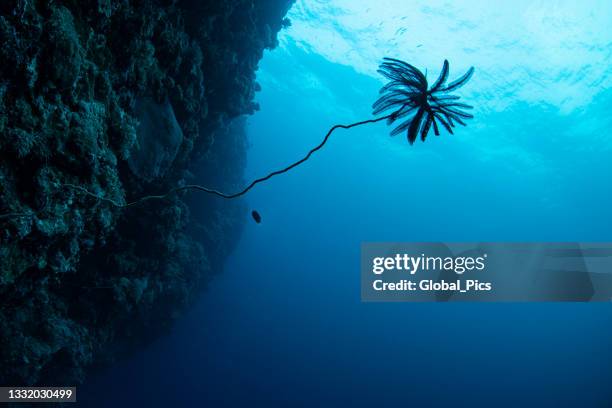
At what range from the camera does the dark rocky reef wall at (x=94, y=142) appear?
4336 mm

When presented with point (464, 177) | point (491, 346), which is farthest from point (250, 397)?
point (491, 346)

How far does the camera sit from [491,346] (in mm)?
58031

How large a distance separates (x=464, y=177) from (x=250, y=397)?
4285cm

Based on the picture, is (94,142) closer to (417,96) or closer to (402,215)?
(417,96)

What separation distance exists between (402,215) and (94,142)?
260ft

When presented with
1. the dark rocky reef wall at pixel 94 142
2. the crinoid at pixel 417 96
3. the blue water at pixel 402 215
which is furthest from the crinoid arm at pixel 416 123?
the blue water at pixel 402 215

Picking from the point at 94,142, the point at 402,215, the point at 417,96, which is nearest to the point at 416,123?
the point at 417,96

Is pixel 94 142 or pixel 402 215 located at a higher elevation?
pixel 402 215

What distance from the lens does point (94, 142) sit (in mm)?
5184

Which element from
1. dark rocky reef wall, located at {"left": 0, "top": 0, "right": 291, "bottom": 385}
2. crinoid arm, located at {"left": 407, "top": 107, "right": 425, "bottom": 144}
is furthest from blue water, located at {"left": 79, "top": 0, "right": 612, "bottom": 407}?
crinoid arm, located at {"left": 407, "top": 107, "right": 425, "bottom": 144}

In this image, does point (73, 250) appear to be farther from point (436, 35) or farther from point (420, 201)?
point (420, 201)

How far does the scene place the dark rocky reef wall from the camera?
14.2 ft

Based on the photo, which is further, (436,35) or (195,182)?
(436,35)

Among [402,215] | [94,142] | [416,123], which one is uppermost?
[402,215]
